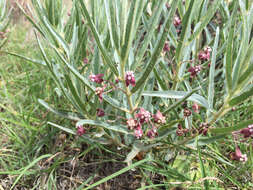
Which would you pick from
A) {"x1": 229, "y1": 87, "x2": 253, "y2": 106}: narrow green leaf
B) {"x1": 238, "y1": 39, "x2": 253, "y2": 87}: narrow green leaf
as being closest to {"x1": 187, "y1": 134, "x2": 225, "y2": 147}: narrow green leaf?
{"x1": 229, "y1": 87, "x2": 253, "y2": 106}: narrow green leaf

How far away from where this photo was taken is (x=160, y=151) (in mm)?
1777

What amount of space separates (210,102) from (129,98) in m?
0.45

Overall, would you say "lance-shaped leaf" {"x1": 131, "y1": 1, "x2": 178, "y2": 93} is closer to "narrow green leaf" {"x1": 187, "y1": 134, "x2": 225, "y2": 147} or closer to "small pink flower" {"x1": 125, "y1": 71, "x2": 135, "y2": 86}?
"small pink flower" {"x1": 125, "y1": 71, "x2": 135, "y2": 86}

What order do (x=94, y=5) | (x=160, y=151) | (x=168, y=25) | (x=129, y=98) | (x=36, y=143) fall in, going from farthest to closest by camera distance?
(x=36, y=143)
(x=160, y=151)
(x=94, y=5)
(x=129, y=98)
(x=168, y=25)

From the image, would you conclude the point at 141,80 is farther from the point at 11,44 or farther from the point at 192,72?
the point at 11,44

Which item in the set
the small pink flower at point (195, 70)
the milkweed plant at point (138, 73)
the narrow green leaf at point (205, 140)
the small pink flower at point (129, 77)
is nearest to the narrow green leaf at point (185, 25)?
the milkweed plant at point (138, 73)

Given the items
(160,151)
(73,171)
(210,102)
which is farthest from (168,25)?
(73,171)

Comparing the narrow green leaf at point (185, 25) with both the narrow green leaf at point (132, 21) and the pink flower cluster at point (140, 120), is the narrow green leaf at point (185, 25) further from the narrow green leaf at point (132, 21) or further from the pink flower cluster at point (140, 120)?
the pink flower cluster at point (140, 120)

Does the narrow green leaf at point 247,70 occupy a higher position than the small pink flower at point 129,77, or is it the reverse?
the narrow green leaf at point 247,70

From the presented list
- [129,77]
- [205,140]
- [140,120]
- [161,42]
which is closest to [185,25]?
[161,42]

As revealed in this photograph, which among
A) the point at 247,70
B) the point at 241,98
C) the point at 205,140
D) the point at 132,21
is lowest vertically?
the point at 205,140

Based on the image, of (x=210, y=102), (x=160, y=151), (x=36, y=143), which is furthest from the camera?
(x=36, y=143)

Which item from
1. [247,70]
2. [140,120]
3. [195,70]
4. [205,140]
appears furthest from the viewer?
[195,70]

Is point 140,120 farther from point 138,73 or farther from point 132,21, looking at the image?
point 132,21
